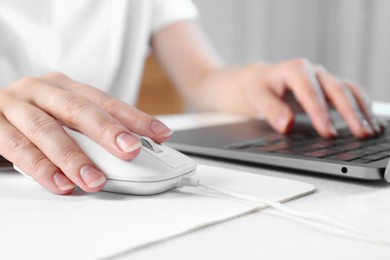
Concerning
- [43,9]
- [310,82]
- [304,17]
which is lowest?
[310,82]

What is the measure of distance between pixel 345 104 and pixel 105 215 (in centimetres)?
43

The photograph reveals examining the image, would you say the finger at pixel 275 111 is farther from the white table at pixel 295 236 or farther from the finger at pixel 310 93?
the white table at pixel 295 236

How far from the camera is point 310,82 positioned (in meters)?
0.71

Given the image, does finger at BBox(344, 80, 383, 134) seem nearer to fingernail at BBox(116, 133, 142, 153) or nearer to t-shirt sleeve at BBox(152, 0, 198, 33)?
fingernail at BBox(116, 133, 142, 153)

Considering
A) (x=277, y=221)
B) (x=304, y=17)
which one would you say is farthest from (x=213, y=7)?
(x=277, y=221)

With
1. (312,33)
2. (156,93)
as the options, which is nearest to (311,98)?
(156,93)

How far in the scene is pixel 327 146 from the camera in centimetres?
56

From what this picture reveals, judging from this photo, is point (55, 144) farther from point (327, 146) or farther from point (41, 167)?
point (327, 146)

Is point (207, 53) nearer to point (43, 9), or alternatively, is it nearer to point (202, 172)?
point (43, 9)

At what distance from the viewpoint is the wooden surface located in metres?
1.98

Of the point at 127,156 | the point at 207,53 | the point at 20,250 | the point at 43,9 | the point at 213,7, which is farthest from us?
the point at 213,7

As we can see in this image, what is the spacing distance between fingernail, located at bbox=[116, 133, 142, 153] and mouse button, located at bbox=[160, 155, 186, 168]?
27mm

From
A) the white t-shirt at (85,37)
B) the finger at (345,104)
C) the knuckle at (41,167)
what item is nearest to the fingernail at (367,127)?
the finger at (345,104)

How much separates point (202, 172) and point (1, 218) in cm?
20
